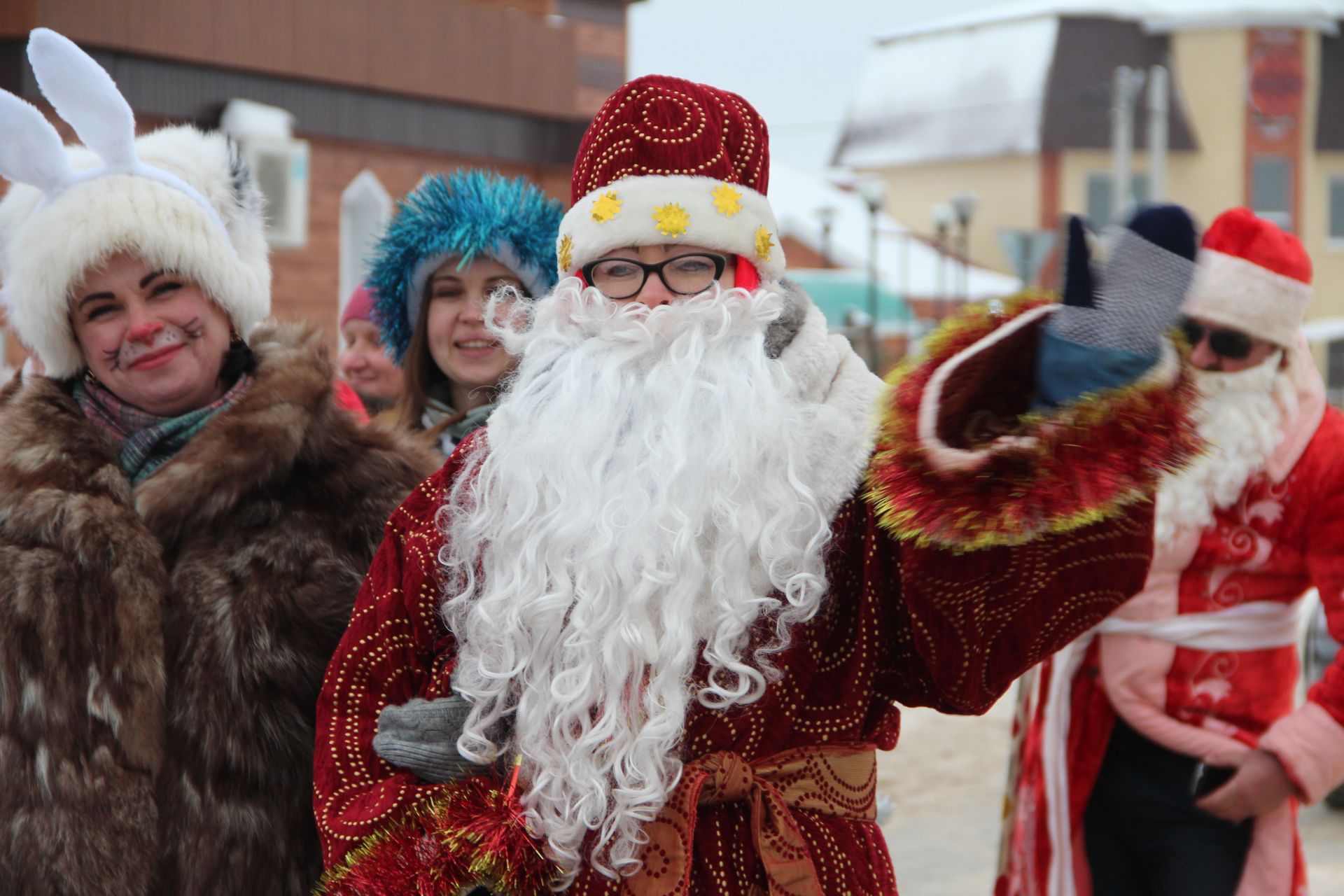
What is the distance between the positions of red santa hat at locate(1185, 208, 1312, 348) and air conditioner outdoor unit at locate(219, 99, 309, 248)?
25.1ft

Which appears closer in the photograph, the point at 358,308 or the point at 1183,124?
the point at 358,308

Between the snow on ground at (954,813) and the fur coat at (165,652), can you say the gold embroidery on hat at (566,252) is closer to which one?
the fur coat at (165,652)

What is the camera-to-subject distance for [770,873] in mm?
1789

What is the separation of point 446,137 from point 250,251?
30.0ft

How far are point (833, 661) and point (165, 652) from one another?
113cm

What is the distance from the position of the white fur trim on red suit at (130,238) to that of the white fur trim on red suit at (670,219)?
2.70ft

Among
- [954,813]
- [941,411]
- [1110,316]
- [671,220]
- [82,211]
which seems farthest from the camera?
[954,813]

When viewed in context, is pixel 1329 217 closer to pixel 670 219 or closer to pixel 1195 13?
pixel 1195 13

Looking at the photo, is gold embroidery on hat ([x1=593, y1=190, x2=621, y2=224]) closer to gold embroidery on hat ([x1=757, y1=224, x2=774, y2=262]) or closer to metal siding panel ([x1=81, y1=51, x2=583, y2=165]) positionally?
gold embroidery on hat ([x1=757, y1=224, x2=774, y2=262])

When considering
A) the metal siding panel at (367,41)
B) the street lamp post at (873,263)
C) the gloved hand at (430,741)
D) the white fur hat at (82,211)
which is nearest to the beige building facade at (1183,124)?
the street lamp post at (873,263)

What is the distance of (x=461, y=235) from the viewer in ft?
10.1

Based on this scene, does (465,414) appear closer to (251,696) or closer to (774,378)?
(251,696)

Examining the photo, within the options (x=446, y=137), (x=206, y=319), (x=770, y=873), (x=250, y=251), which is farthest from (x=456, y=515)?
(x=446, y=137)

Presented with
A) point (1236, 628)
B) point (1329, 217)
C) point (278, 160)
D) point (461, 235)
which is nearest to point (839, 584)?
point (1236, 628)
